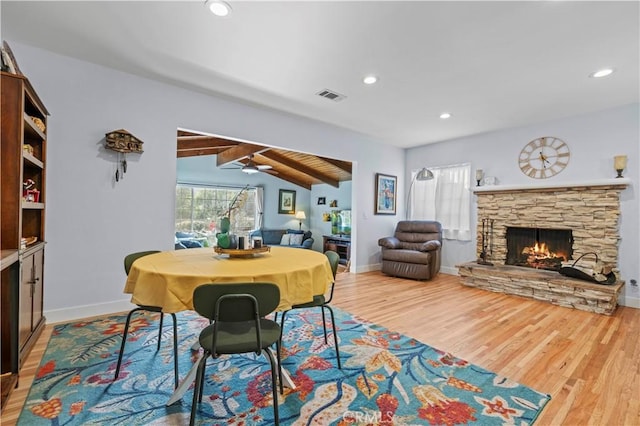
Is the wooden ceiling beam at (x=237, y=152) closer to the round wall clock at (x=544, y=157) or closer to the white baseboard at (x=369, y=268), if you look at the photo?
the white baseboard at (x=369, y=268)

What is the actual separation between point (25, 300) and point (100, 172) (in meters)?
1.39

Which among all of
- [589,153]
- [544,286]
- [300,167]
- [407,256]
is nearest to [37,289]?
[407,256]

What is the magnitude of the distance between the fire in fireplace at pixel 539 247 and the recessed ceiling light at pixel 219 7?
16.3 feet

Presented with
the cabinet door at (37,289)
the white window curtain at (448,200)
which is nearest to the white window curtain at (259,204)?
the white window curtain at (448,200)

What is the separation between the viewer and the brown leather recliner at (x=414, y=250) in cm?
488

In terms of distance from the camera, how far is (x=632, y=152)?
3734mm

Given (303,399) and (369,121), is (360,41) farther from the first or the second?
(303,399)

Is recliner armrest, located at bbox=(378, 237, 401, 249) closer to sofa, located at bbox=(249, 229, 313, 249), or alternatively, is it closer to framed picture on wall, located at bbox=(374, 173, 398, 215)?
framed picture on wall, located at bbox=(374, 173, 398, 215)

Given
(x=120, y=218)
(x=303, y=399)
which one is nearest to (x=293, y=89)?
(x=120, y=218)

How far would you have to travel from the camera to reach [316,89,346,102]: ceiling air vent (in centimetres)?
349

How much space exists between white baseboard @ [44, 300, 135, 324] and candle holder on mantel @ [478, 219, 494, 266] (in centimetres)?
524

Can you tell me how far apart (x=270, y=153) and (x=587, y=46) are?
19.2 feet

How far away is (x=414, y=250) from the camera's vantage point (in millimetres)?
5207

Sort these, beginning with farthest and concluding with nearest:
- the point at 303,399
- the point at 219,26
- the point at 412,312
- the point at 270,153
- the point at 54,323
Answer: the point at 270,153 → the point at 412,312 → the point at 54,323 → the point at 219,26 → the point at 303,399
